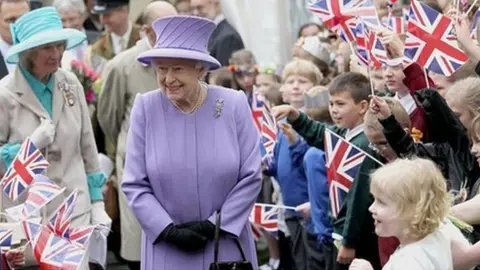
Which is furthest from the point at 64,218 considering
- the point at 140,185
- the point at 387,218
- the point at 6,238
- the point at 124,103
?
the point at 124,103

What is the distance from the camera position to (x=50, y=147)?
9.36 metres

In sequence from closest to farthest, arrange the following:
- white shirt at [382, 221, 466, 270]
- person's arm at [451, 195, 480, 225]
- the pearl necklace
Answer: white shirt at [382, 221, 466, 270] → person's arm at [451, 195, 480, 225] → the pearl necklace

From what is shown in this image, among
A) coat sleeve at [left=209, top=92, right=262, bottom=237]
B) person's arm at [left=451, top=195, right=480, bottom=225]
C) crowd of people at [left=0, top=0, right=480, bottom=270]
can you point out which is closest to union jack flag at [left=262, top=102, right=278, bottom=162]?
crowd of people at [left=0, top=0, right=480, bottom=270]

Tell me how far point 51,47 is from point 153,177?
50.0 inches

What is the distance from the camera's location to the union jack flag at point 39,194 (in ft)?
27.9

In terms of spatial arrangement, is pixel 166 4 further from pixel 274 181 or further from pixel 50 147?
pixel 50 147

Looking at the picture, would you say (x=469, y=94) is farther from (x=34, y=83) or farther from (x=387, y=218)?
(x=34, y=83)

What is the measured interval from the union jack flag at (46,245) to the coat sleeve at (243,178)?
0.84 meters

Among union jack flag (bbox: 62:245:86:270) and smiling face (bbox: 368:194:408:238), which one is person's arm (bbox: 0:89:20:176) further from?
smiling face (bbox: 368:194:408:238)

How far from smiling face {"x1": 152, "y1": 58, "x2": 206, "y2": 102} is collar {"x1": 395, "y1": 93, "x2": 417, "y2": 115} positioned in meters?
1.33

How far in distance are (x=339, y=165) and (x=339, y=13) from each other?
1024 mm

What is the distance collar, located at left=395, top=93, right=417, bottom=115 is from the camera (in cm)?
906

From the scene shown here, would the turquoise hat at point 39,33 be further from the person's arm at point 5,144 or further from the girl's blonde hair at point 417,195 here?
the girl's blonde hair at point 417,195

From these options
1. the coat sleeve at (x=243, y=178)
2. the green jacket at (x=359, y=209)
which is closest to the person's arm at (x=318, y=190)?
the green jacket at (x=359, y=209)
